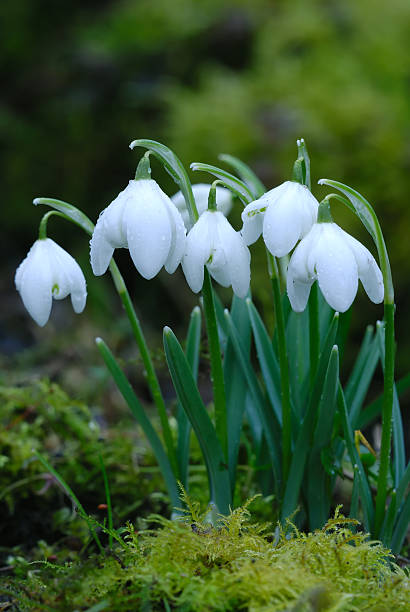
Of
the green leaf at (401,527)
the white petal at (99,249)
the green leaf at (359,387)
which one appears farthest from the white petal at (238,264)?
the green leaf at (401,527)

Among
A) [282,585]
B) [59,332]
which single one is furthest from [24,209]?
[282,585]

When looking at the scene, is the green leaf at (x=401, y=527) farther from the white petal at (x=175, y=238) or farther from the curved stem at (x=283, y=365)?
the white petal at (x=175, y=238)

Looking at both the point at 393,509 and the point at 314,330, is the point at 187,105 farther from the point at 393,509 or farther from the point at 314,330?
the point at 393,509

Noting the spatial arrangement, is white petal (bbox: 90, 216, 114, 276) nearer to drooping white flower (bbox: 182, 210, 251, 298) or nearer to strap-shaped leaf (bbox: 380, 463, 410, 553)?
drooping white flower (bbox: 182, 210, 251, 298)

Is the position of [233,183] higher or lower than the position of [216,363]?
higher

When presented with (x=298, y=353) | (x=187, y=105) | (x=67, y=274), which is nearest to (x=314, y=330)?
(x=298, y=353)

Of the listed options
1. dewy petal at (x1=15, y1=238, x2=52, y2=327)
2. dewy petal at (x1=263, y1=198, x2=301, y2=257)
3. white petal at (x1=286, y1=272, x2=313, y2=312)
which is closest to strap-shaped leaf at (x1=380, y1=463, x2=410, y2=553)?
white petal at (x1=286, y1=272, x2=313, y2=312)

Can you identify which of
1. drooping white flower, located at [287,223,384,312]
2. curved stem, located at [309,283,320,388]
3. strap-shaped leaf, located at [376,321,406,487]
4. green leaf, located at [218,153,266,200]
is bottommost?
strap-shaped leaf, located at [376,321,406,487]
